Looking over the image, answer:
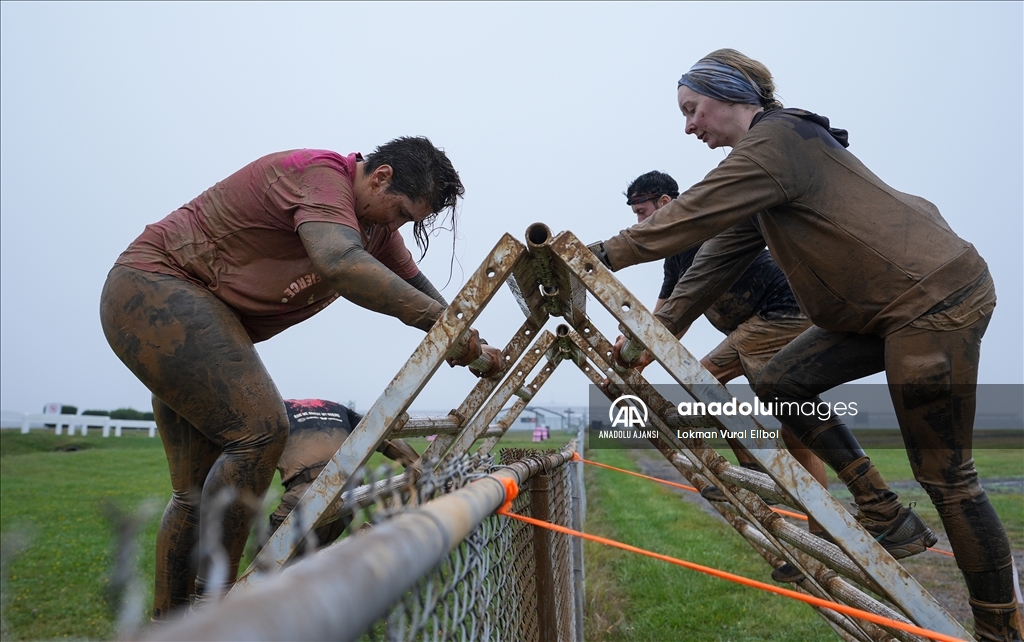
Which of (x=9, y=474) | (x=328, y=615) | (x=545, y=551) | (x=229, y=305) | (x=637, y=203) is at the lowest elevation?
(x=9, y=474)

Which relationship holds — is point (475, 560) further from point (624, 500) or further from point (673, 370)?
point (624, 500)

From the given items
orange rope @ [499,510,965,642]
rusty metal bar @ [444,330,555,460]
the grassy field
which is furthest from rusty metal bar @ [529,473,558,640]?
the grassy field

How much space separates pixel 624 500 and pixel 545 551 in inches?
398

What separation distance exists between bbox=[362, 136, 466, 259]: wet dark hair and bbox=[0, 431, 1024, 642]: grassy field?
1.39 meters

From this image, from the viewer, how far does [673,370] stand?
2.11m

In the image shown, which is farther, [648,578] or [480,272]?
[648,578]

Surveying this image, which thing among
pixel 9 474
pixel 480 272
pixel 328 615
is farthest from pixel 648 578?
pixel 9 474

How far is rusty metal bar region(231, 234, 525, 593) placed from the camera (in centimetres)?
217

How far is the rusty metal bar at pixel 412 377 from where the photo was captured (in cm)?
217

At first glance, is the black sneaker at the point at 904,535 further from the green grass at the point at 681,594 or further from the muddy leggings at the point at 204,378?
the green grass at the point at 681,594

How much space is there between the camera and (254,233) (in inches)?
106

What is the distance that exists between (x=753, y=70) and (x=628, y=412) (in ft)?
6.39

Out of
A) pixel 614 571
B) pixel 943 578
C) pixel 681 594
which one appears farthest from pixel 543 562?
→ pixel 943 578

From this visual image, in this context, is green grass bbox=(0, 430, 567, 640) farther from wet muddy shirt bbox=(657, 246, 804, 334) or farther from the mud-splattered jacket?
wet muddy shirt bbox=(657, 246, 804, 334)
